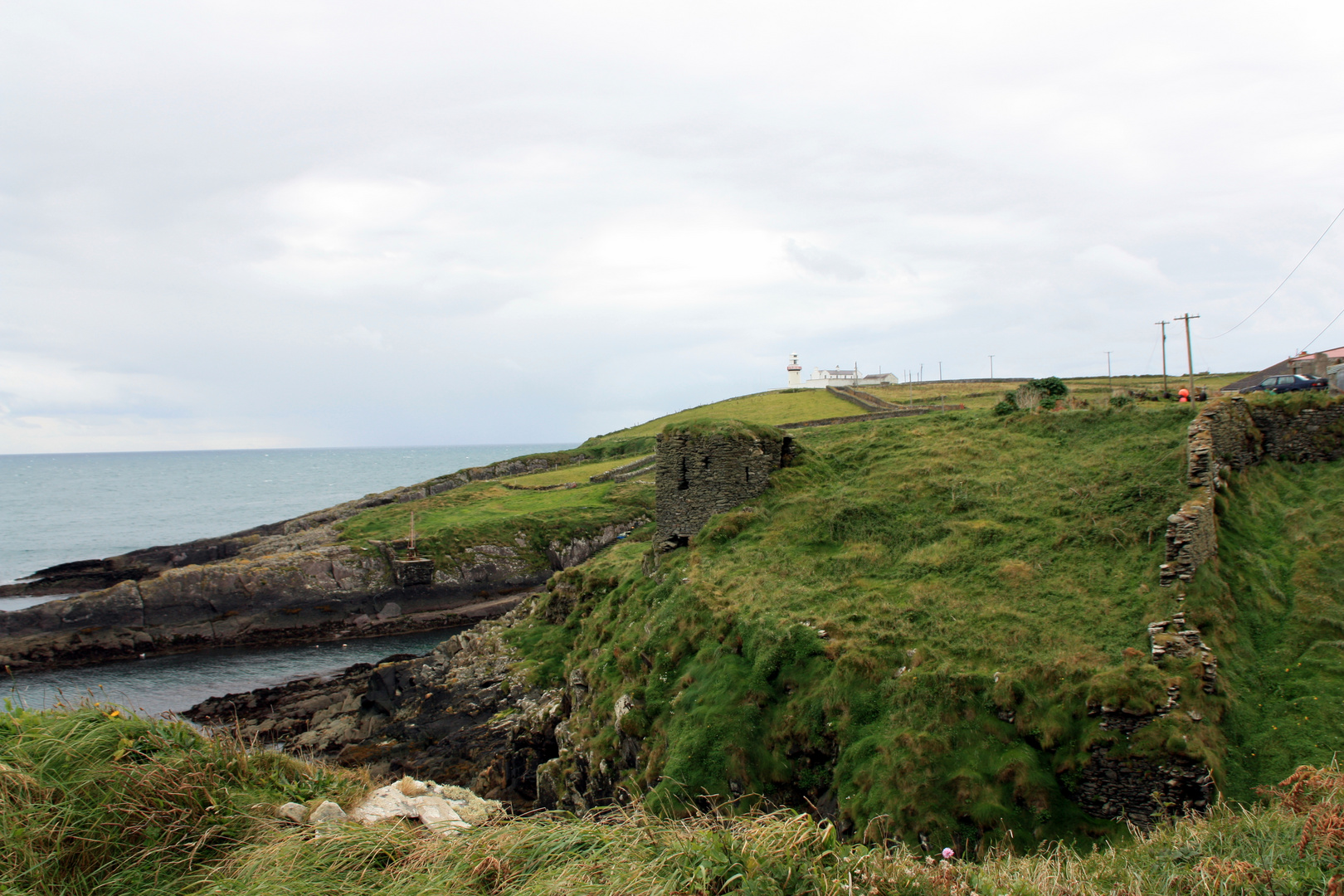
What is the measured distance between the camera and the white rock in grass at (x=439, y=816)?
7423 mm

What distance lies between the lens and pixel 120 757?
684 centimetres

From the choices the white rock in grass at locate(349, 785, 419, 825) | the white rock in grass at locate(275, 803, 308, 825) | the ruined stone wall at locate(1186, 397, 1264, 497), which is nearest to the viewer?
the white rock in grass at locate(275, 803, 308, 825)

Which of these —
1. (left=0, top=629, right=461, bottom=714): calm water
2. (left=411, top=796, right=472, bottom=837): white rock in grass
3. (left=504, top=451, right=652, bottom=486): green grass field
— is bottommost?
(left=0, top=629, right=461, bottom=714): calm water

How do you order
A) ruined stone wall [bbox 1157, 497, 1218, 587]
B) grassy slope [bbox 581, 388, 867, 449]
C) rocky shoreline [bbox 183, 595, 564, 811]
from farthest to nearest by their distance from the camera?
grassy slope [bbox 581, 388, 867, 449], rocky shoreline [bbox 183, 595, 564, 811], ruined stone wall [bbox 1157, 497, 1218, 587]

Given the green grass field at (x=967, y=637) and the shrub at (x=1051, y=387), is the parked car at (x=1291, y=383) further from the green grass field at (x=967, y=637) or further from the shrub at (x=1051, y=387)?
the green grass field at (x=967, y=637)

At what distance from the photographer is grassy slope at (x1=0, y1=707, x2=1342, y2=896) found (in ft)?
18.4

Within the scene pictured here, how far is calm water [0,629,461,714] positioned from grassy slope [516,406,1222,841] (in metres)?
25.0

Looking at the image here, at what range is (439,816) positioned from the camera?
29.5 feet

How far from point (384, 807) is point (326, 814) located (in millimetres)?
1599

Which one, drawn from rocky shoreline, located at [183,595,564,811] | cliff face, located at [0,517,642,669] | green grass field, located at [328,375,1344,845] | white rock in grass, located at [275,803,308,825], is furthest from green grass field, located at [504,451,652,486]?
white rock in grass, located at [275,803,308,825]

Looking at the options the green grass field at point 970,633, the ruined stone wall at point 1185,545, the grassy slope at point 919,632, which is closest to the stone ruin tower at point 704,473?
the green grass field at point 970,633

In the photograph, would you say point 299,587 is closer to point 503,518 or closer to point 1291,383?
point 503,518

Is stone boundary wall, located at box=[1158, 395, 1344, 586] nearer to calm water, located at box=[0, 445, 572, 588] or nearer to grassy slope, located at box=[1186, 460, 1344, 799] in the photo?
grassy slope, located at box=[1186, 460, 1344, 799]

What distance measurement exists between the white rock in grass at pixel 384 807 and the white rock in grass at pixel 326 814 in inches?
9.9
